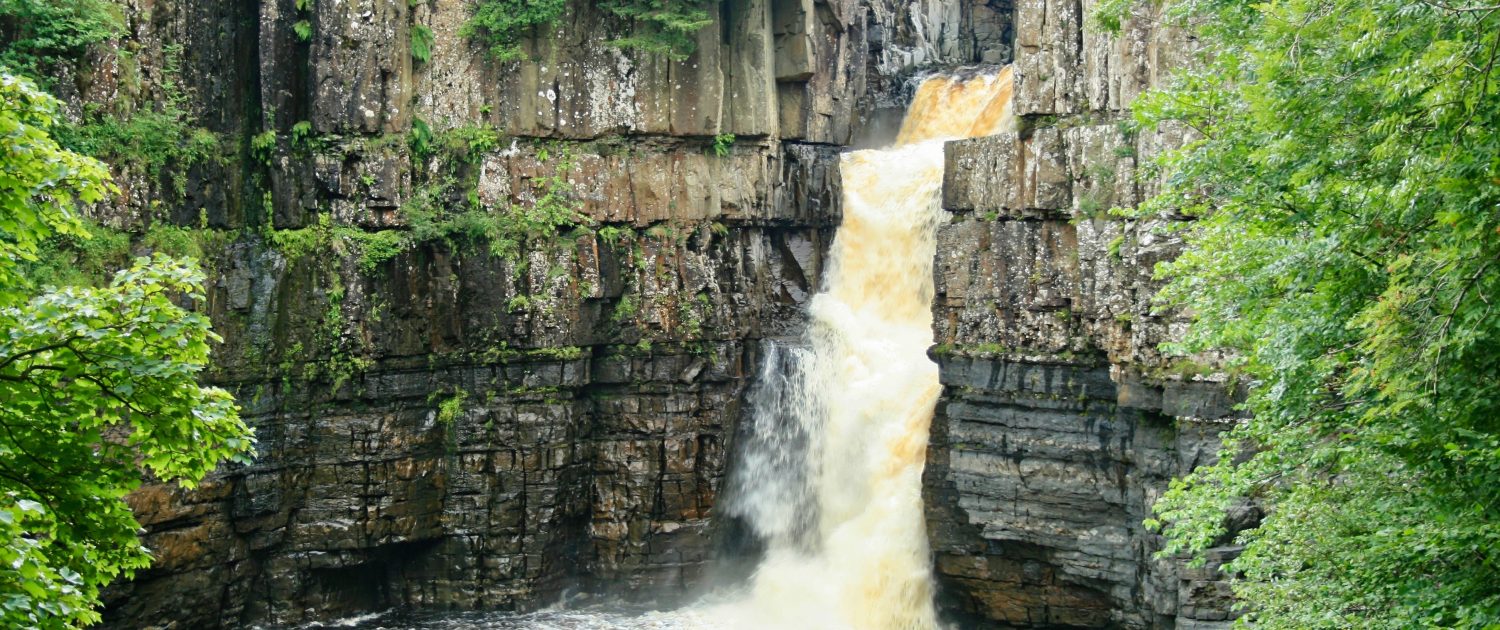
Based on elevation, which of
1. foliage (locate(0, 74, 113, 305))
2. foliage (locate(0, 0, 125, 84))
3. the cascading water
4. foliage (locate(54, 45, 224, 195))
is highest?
foliage (locate(0, 0, 125, 84))

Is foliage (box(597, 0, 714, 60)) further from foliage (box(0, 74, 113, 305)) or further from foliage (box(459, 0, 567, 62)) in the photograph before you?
foliage (box(0, 74, 113, 305))

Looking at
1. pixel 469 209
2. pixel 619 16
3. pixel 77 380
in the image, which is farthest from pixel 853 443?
pixel 77 380

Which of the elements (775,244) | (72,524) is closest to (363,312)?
(775,244)

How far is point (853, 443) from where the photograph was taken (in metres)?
30.6

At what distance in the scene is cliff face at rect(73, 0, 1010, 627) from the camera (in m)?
28.7

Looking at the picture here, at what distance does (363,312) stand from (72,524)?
18454 mm

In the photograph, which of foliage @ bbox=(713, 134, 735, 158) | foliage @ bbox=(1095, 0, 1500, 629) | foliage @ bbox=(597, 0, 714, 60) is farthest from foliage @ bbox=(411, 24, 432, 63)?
foliage @ bbox=(1095, 0, 1500, 629)

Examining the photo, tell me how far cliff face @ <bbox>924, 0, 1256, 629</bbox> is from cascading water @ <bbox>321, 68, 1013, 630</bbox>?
122cm

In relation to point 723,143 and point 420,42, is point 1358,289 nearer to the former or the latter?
point 723,143

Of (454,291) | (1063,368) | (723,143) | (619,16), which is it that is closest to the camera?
(1063,368)

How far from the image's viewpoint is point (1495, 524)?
11398 millimetres

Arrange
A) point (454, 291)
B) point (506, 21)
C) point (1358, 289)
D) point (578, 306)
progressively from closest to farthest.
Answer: point (1358, 289)
point (454, 291)
point (506, 21)
point (578, 306)

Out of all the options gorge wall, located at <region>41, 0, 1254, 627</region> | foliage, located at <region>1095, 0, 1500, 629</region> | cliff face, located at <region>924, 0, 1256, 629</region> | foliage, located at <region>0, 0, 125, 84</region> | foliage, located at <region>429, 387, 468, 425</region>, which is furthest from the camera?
foliage, located at <region>429, 387, 468, 425</region>

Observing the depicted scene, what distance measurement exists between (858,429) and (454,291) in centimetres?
1014
